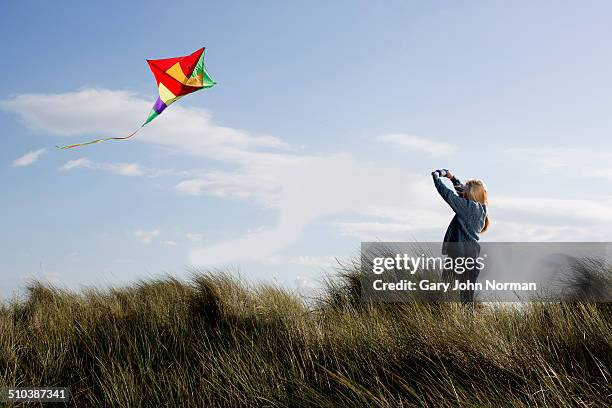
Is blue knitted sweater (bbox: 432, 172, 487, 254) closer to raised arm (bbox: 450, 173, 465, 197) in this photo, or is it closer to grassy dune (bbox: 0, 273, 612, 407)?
raised arm (bbox: 450, 173, 465, 197)

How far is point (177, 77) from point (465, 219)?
4106 millimetres

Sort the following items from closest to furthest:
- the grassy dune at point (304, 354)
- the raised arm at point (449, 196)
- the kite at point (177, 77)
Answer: the grassy dune at point (304, 354), the raised arm at point (449, 196), the kite at point (177, 77)

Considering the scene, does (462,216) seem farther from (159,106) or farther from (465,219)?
(159,106)

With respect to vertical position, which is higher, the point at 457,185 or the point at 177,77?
the point at 177,77

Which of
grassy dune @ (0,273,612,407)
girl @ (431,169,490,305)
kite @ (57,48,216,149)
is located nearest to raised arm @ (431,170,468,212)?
girl @ (431,169,490,305)

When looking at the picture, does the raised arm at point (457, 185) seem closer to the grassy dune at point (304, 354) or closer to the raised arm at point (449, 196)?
the raised arm at point (449, 196)

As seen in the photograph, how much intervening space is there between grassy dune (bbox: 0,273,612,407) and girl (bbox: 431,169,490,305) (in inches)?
37.1

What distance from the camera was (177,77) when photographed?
25.5ft

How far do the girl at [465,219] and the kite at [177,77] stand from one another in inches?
133

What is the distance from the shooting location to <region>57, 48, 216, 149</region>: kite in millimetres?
7715

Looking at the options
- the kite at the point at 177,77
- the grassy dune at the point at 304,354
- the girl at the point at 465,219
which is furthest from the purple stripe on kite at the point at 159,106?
the girl at the point at 465,219

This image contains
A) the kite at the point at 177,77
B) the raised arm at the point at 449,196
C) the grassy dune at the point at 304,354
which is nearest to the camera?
the grassy dune at the point at 304,354

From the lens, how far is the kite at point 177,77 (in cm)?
771

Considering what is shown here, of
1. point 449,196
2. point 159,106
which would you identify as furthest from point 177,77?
point 449,196
